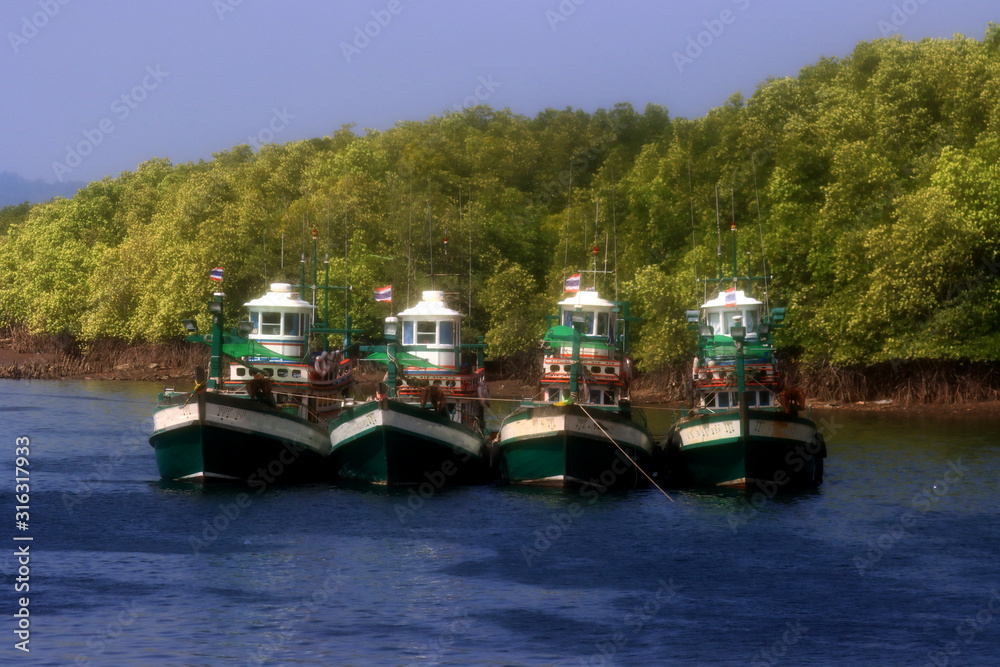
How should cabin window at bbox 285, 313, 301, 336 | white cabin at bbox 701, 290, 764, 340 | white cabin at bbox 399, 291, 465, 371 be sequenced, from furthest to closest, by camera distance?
white cabin at bbox 701, 290, 764, 340, cabin window at bbox 285, 313, 301, 336, white cabin at bbox 399, 291, 465, 371

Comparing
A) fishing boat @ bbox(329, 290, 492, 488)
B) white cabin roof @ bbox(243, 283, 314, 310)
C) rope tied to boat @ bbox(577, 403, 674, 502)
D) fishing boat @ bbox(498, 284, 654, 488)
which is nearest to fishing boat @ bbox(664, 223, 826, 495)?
rope tied to boat @ bbox(577, 403, 674, 502)

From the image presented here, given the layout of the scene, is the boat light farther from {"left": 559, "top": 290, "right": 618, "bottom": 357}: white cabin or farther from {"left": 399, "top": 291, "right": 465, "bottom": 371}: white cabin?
{"left": 559, "top": 290, "right": 618, "bottom": 357}: white cabin

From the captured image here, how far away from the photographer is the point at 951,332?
7406cm

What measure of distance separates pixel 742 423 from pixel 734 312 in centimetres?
873

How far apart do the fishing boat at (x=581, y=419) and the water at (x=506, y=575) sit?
110cm

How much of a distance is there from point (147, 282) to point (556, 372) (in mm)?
83669

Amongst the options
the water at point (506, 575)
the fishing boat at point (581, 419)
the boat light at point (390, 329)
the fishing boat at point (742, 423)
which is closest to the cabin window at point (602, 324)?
the fishing boat at point (581, 419)

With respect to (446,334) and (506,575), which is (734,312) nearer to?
(446,334)

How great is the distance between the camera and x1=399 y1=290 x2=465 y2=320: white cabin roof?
165 feet

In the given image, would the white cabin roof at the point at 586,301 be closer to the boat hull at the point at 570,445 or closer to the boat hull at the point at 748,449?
the boat hull at the point at 570,445

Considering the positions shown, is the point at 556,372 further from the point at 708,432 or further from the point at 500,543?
the point at 500,543

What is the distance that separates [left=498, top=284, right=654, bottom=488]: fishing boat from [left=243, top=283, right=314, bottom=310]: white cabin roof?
10.1 metres

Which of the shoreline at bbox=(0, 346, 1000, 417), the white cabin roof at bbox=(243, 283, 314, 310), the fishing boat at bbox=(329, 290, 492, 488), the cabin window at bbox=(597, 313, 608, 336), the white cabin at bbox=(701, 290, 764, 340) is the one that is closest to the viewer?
the fishing boat at bbox=(329, 290, 492, 488)

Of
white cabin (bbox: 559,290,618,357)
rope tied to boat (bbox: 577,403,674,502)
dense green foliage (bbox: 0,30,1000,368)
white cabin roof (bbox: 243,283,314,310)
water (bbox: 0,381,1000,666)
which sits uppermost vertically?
dense green foliage (bbox: 0,30,1000,368)
